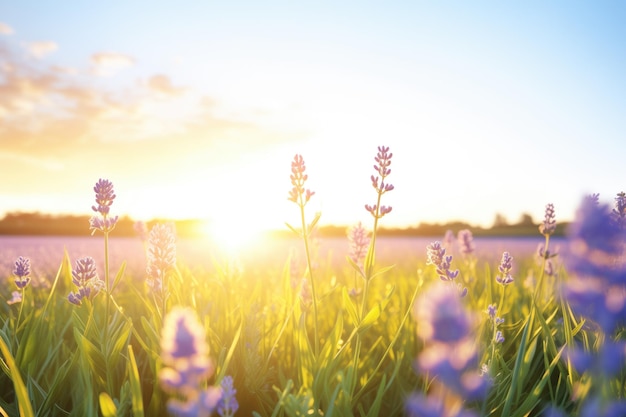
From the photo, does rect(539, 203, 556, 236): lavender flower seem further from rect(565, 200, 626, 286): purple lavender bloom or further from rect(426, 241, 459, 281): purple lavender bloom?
rect(565, 200, 626, 286): purple lavender bloom

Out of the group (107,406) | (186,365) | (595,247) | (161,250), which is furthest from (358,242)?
(186,365)

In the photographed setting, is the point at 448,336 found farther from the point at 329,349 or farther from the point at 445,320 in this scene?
the point at 329,349

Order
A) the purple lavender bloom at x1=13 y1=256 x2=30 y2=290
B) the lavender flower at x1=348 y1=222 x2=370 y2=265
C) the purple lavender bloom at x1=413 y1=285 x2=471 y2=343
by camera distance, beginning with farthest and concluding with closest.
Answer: the lavender flower at x1=348 y1=222 x2=370 y2=265
the purple lavender bloom at x1=13 y1=256 x2=30 y2=290
the purple lavender bloom at x1=413 y1=285 x2=471 y2=343

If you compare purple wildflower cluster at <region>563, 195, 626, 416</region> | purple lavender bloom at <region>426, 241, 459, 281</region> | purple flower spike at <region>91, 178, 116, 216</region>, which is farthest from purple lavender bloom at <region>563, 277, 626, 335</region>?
purple flower spike at <region>91, 178, 116, 216</region>

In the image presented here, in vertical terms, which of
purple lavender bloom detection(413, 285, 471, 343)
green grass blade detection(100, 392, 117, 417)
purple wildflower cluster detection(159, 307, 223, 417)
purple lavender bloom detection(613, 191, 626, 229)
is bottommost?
green grass blade detection(100, 392, 117, 417)

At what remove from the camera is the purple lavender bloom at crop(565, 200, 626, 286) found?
48.5 inches

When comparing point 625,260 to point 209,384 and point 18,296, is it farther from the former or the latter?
point 18,296

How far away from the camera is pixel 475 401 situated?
312 centimetres

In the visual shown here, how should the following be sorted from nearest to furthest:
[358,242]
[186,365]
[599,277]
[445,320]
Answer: [445,320]
[186,365]
[599,277]
[358,242]

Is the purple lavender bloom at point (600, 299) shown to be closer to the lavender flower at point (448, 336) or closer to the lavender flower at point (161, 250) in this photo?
the lavender flower at point (448, 336)

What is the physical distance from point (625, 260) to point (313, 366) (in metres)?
1.84

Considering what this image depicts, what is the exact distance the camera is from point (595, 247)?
1.24 metres

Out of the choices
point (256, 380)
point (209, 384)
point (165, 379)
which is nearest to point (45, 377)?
point (209, 384)

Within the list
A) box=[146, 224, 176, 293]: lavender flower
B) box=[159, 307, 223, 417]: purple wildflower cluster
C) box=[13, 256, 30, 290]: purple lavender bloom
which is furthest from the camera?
box=[13, 256, 30, 290]: purple lavender bloom
